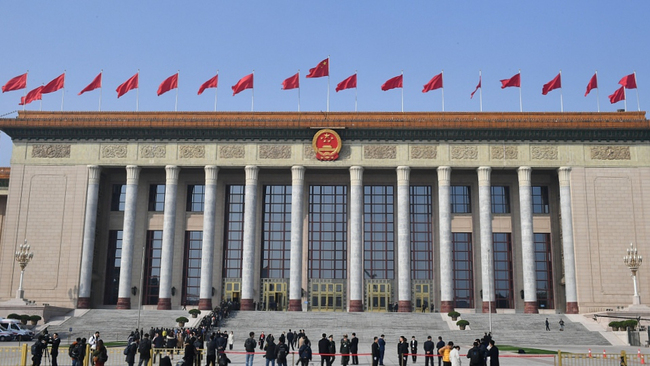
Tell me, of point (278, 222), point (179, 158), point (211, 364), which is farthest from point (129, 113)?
point (211, 364)

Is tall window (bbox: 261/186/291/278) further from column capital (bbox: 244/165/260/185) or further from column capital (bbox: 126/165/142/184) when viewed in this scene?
column capital (bbox: 126/165/142/184)

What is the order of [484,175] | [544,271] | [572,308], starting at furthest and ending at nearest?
1. [544,271]
2. [484,175]
3. [572,308]

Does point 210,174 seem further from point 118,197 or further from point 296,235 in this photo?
point 118,197

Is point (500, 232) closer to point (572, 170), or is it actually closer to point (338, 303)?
point (572, 170)

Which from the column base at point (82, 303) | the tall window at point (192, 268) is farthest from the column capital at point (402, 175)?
the column base at point (82, 303)

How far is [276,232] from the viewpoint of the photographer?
5359 cm

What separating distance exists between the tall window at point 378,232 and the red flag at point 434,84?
8224mm

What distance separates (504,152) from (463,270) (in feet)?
31.1

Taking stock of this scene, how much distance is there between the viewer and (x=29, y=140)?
51.8 m

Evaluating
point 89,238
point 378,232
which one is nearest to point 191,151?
point 89,238

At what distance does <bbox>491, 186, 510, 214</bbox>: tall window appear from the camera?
174 feet

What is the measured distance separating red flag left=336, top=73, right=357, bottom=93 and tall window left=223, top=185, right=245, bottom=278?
A: 11.1 m

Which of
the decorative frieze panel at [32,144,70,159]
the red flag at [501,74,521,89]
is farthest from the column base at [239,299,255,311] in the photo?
the red flag at [501,74,521,89]

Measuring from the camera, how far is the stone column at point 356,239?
49.1 metres
